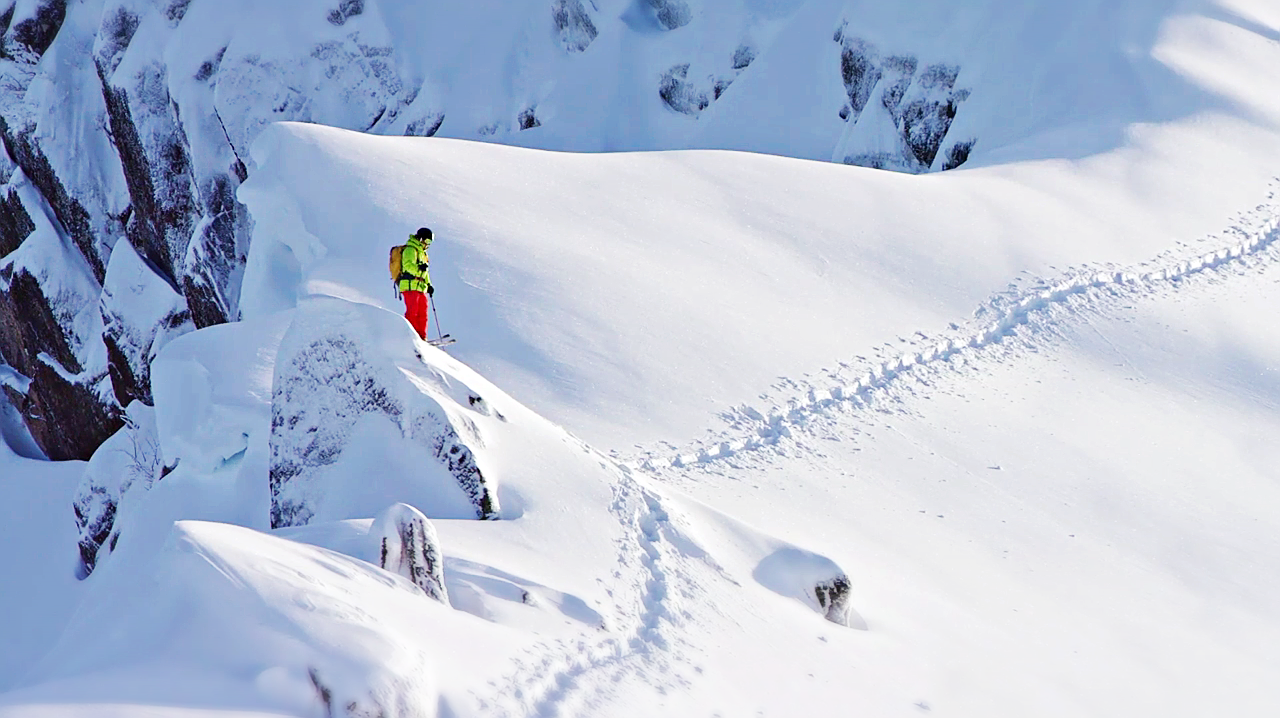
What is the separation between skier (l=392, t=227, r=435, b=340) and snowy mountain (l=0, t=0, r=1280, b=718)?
2.21ft

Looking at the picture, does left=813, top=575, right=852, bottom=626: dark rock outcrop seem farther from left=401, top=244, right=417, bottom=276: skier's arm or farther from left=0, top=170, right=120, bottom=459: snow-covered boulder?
left=0, top=170, right=120, bottom=459: snow-covered boulder

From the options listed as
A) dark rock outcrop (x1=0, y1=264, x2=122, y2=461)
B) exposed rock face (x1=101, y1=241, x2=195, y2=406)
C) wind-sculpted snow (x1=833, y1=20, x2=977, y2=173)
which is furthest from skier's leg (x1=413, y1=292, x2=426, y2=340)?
dark rock outcrop (x1=0, y1=264, x2=122, y2=461)

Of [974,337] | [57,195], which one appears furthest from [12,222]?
[974,337]

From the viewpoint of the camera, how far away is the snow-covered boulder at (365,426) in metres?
8.53

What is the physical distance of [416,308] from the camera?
11844 mm

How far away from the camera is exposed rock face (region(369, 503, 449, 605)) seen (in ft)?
22.4

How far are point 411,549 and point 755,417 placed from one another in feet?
18.0

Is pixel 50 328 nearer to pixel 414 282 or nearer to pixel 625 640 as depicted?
pixel 414 282

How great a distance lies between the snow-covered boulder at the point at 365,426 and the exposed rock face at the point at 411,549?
140cm

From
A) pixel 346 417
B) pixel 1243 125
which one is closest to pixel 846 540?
pixel 346 417

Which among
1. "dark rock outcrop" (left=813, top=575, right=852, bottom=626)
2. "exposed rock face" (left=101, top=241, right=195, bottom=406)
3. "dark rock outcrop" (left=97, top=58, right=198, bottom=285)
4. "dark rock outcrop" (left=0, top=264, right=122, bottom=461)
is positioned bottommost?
"dark rock outcrop" (left=0, top=264, right=122, bottom=461)

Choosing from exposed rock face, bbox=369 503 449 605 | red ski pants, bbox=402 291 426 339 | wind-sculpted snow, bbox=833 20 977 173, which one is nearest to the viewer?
exposed rock face, bbox=369 503 449 605

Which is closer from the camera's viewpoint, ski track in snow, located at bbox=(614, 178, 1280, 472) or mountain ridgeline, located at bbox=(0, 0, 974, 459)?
ski track in snow, located at bbox=(614, 178, 1280, 472)

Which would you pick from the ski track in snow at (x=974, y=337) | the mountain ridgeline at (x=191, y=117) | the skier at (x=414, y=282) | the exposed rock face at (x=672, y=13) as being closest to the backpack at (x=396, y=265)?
the skier at (x=414, y=282)
